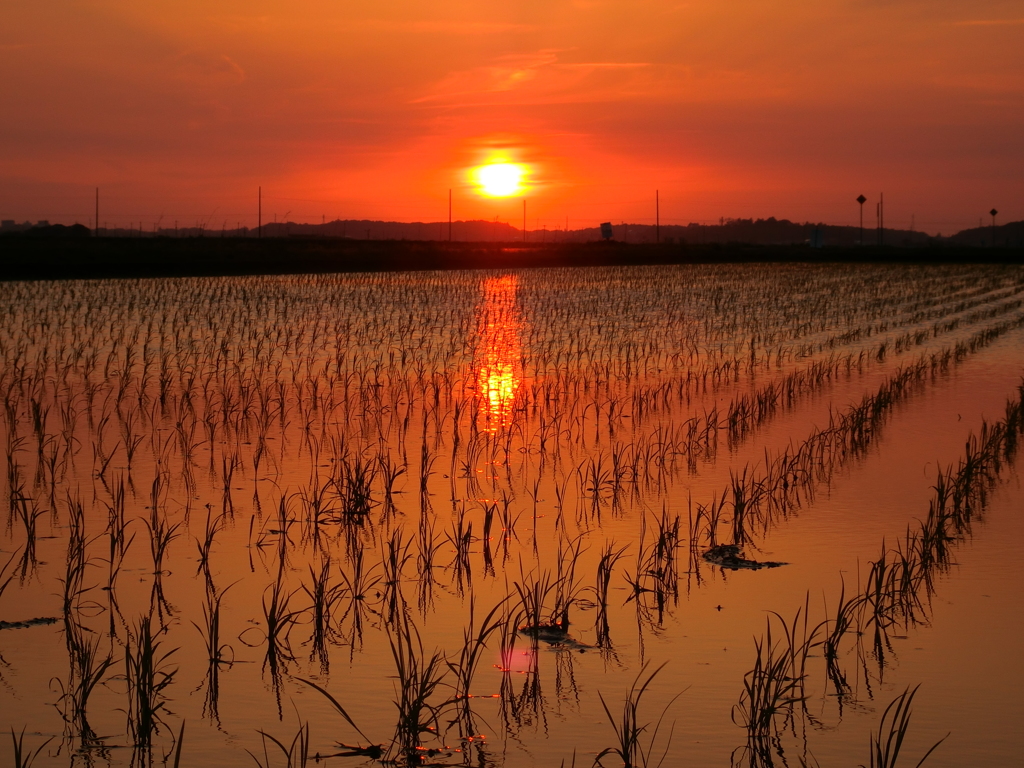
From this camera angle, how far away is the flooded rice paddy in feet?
10.6

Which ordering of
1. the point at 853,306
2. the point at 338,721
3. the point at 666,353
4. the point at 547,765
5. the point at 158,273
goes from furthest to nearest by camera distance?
the point at 158,273 → the point at 853,306 → the point at 666,353 → the point at 338,721 → the point at 547,765

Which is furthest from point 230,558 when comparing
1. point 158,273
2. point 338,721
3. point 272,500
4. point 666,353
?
point 158,273

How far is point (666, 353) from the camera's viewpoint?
538 inches

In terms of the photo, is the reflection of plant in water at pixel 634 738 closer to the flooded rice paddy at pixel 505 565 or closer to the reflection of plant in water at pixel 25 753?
the flooded rice paddy at pixel 505 565

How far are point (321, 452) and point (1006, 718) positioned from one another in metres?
4.99

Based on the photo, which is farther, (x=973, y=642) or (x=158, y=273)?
(x=158, y=273)

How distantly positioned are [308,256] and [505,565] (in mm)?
37708

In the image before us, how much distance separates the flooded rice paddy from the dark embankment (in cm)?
2145

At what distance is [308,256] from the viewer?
41.2m

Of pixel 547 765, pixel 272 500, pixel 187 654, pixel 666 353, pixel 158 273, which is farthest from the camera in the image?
pixel 158 273

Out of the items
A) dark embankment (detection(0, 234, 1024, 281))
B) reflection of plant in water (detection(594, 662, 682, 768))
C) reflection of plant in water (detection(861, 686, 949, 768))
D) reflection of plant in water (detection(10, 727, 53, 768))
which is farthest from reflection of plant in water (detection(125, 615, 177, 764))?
dark embankment (detection(0, 234, 1024, 281))

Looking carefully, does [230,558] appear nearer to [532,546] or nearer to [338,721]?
[532,546]

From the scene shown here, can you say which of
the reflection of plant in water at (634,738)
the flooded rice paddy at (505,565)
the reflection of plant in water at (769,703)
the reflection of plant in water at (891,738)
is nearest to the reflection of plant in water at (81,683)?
the flooded rice paddy at (505,565)

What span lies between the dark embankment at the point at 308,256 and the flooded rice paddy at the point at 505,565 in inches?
845
